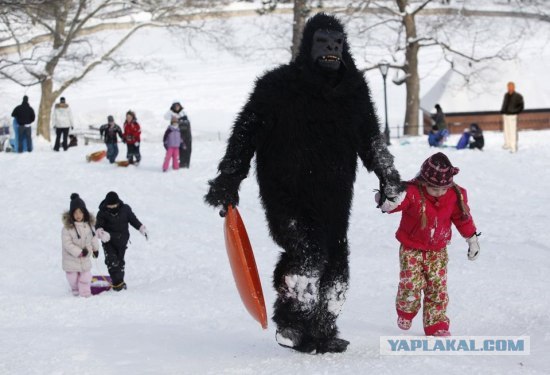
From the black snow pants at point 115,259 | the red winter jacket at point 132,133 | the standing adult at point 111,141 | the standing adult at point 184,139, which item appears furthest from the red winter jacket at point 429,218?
the standing adult at point 111,141

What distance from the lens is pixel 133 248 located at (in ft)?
44.1

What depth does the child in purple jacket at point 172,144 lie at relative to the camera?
20.3 metres

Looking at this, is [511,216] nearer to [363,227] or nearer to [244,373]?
[363,227]

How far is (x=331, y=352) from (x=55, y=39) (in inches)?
1077

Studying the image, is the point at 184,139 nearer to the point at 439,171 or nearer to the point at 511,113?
the point at 511,113

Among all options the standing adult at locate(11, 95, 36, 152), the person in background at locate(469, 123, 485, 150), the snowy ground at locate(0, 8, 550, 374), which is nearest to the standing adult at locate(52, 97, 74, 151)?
the standing adult at locate(11, 95, 36, 152)

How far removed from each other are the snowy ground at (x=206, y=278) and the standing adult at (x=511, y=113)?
327 millimetres

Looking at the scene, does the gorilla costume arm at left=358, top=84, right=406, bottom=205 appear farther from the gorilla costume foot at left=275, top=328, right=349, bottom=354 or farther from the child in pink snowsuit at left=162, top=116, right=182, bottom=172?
the child in pink snowsuit at left=162, top=116, right=182, bottom=172

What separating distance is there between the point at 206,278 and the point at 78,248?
1460 millimetres

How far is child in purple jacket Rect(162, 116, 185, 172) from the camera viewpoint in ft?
66.7

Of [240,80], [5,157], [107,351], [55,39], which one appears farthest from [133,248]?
[240,80]

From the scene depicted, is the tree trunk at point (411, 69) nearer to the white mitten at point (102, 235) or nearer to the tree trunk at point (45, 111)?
the tree trunk at point (45, 111)

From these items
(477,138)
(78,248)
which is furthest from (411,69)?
(78,248)

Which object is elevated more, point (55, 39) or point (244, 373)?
point (55, 39)
